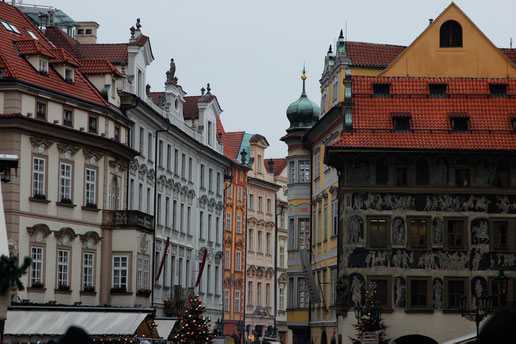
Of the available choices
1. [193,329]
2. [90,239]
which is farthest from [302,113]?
[90,239]

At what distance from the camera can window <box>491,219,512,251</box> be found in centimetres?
4656

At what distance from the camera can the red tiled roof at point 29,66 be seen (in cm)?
4556

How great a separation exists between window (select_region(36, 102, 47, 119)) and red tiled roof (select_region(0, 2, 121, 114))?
0.73 metres

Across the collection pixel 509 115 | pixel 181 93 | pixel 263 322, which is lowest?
pixel 263 322

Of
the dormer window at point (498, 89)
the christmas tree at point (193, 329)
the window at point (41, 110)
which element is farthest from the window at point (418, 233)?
the window at point (41, 110)

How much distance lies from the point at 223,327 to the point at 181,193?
1719 centimetres

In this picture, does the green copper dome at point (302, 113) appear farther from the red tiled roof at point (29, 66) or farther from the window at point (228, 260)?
the window at point (228, 260)

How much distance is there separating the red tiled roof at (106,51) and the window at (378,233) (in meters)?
17.1

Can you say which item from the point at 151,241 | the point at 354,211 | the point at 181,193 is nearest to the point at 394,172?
the point at 354,211

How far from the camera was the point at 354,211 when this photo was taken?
46531 millimetres

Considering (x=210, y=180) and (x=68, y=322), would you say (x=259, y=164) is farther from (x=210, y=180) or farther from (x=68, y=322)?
(x=68, y=322)

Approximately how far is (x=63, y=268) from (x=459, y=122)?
17930 millimetres

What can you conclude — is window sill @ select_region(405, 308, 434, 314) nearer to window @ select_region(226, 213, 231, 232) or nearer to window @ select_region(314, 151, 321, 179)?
window @ select_region(314, 151, 321, 179)

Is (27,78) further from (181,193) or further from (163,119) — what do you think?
(181,193)
